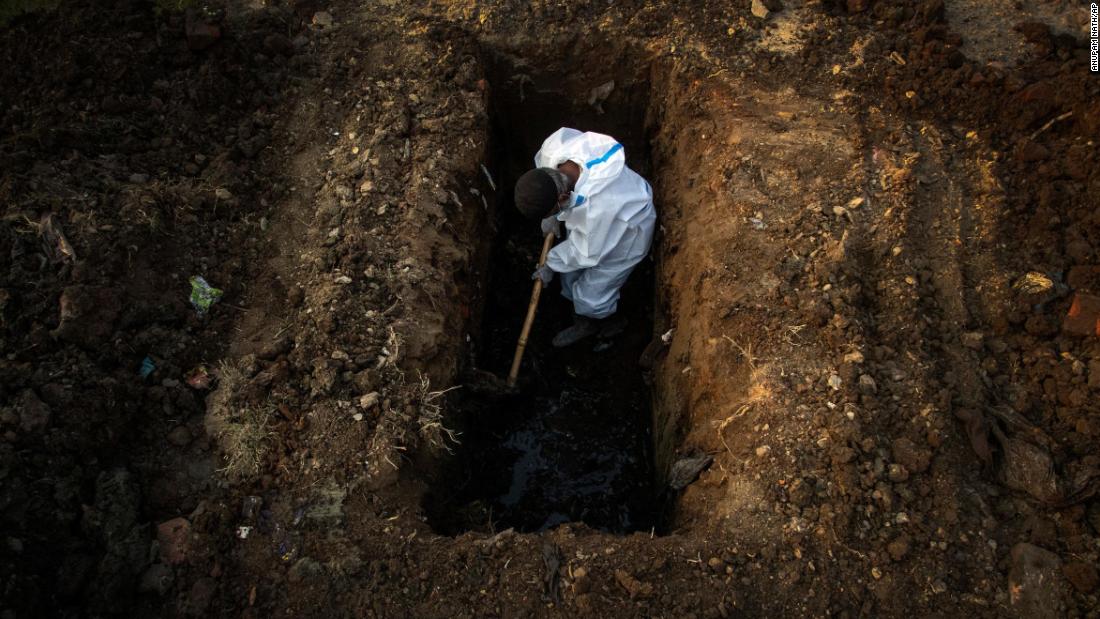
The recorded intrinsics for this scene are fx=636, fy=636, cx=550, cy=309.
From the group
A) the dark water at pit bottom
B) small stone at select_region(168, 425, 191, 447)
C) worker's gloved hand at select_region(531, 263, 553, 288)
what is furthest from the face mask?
small stone at select_region(168, 425, 191, 447)

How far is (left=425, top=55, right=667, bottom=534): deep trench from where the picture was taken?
408cm

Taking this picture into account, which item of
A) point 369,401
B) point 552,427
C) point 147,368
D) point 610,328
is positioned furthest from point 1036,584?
point 147,368

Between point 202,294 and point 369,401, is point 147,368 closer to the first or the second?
point 202,294

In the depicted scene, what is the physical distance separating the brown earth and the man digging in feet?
1.02

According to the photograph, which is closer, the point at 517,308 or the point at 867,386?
the point at 867,386

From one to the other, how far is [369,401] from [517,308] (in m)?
1.90

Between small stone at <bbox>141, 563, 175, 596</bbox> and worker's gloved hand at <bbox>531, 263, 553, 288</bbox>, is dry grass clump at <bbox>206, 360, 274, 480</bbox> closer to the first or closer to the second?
small stone at <bbox>141, 563, 175, 596</bbox>

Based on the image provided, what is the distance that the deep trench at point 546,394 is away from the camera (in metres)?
4.08

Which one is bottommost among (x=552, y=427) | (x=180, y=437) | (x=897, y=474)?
(x=552, y=427)

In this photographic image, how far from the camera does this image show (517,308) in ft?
16.2

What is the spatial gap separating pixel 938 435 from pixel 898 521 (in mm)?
467

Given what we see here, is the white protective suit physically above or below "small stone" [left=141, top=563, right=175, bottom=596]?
above

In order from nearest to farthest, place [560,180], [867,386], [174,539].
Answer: [174,539], [867,386], [560,180]

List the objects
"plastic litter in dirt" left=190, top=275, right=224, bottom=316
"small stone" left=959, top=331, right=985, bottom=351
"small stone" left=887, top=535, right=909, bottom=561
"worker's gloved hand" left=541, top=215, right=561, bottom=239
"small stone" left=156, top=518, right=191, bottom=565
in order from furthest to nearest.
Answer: "worker's gloved hand" left=541, top=215, right=561, bottom=239 → "plastic litter in dirt" left=190, top=275, right=224, bottom=316 → "small stone" left=959, top=331, right=985, bottom=351 → "small stone" left=156, top=518, right=191, bottom=565 → "small stone" left=887, top=535, right=909, bottom=561
